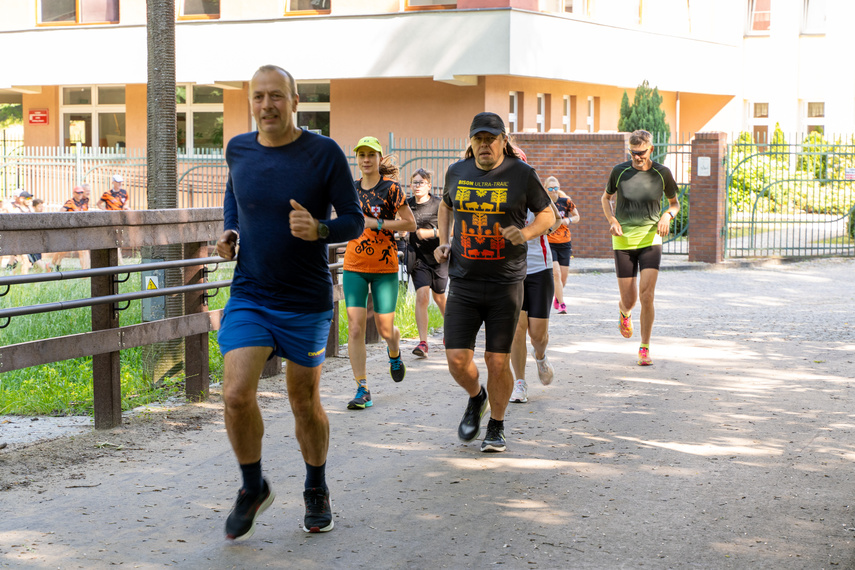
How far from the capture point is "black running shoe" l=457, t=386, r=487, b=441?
6898 mm

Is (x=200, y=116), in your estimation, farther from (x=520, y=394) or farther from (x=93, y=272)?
(x=93, y=272)

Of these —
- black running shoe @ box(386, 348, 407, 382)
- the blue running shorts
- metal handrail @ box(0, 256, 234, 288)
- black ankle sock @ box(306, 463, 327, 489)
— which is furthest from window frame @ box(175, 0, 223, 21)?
black ankle sock @ box(306, 463, 327, 489)

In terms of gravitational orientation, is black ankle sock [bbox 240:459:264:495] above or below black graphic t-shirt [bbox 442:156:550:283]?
below

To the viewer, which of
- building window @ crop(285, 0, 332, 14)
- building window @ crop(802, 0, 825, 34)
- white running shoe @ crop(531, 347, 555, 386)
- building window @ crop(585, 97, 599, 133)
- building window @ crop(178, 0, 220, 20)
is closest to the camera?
white running shoe @ crop(531, 347, 555, 386)

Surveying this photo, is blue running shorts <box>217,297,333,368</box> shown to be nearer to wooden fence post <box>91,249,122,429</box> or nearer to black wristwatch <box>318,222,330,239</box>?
black wristwatch <box>318,222,330,239</box>

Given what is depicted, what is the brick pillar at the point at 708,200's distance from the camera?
22.0 m

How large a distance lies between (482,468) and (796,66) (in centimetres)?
3567

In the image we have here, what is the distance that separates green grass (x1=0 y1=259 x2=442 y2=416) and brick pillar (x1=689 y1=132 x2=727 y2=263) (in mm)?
11487

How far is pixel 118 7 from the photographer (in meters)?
30.7

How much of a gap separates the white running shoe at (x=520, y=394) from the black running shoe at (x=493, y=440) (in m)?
1.52

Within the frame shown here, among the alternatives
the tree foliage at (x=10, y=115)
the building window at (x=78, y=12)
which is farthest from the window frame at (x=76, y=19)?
the tree foliage at (x=10, y=115)

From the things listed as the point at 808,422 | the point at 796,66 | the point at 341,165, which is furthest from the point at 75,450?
the point at 796,66

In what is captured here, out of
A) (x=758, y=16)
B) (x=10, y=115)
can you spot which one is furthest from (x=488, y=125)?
(x=758, y=16)

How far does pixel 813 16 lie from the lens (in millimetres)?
38688
